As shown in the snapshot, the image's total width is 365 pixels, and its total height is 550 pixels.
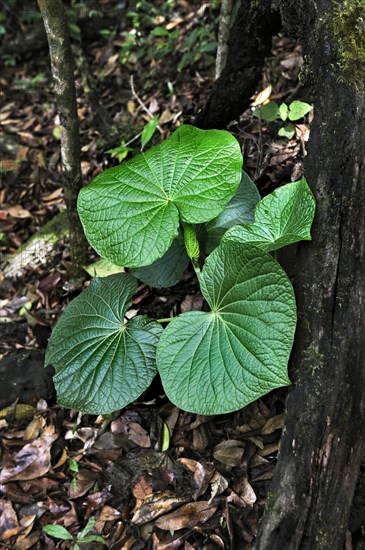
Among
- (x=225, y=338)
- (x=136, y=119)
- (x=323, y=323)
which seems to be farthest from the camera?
(x=136, y=119)

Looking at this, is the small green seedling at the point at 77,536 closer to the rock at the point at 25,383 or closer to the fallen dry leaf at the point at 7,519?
the fallen dry leaf at the point at 7,519

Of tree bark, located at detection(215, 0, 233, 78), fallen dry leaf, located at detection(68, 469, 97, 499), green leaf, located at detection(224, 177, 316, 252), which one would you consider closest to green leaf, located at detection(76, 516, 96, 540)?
fallen dry leaf, located at detection(68, 469, 97, 499)

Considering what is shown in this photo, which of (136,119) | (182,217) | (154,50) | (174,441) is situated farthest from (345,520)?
(154,50)

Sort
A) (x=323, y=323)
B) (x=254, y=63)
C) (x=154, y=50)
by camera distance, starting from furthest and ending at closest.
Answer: (x=154, y=50), (x=254, y=63), (x=323, y=323)

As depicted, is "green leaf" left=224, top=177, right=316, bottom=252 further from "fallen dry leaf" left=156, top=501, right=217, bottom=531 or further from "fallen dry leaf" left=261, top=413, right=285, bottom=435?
"fallen dry leaf" left=156, top=501, right=217, bottom=531

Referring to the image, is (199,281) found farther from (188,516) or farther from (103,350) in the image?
(188,516)

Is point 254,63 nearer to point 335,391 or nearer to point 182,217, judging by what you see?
point 182,217
